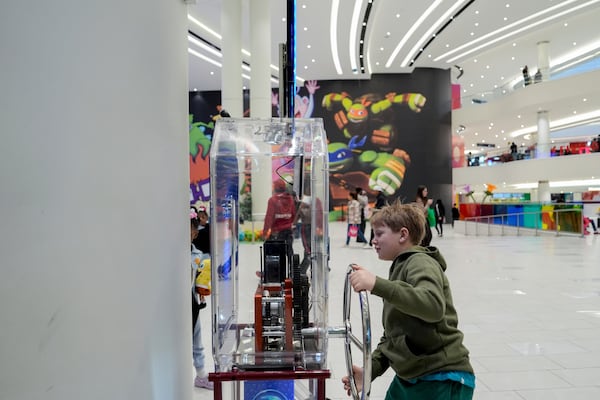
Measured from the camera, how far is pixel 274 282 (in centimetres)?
175

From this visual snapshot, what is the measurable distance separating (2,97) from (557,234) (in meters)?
15.7

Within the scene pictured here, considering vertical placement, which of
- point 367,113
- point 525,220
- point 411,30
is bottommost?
point 525,220

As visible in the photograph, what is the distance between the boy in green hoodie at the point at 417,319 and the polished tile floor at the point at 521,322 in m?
0.73

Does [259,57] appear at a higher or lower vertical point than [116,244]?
higher

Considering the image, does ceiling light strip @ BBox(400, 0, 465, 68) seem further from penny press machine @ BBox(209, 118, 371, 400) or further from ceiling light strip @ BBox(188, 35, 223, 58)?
penny press machine @ BBox(209, 118, 371, 400)

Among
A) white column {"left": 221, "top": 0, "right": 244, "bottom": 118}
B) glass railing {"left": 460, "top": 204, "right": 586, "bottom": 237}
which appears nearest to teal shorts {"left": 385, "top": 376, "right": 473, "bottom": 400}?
white column {"left": 221, "top": 0, "right": 244, "bottom": 118}

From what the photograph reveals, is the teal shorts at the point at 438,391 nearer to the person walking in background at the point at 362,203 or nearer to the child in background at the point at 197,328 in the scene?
the child in background at the point at 197,328

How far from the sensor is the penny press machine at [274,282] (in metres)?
1.56

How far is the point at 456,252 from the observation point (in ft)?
33.7

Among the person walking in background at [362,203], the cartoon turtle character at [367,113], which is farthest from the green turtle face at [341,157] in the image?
the person walking in background at [362,203]

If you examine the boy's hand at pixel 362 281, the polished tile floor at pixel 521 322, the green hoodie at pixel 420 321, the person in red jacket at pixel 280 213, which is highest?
the person in red jacket at pixel 280 213

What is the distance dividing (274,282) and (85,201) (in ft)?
2.98

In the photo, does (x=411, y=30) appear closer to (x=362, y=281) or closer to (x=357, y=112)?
(x=357, y=112)

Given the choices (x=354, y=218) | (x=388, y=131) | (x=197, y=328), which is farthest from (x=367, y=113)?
(x=197, y=328)
